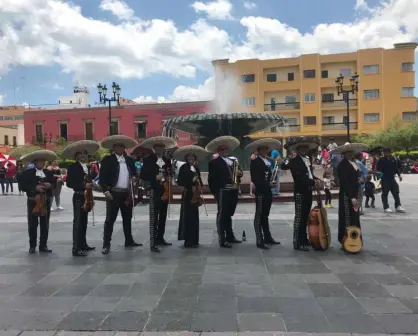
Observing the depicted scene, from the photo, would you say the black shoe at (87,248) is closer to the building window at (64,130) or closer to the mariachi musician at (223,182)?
the mariachi musician at (223,182)

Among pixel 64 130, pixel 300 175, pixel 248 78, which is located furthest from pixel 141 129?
pixel 300 175

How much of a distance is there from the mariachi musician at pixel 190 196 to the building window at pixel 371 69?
49217mm

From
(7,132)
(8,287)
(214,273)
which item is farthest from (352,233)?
(7,132)

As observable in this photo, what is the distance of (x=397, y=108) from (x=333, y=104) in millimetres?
7114

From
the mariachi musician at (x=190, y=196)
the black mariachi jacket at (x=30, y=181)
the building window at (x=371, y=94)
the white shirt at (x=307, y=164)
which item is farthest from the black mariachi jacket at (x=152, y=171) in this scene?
the building window at (x=371, y=94)

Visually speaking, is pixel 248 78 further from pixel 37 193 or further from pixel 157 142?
pixel 37 193

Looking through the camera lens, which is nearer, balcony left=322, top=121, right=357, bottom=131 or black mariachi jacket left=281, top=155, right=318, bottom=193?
black mariachi jacket left=281, top=155, right=318, bottom=193

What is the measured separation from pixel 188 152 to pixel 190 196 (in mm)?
768

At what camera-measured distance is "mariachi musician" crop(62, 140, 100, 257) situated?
292 inches

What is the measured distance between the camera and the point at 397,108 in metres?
51.8

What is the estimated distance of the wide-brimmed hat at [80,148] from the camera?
7.42 meters

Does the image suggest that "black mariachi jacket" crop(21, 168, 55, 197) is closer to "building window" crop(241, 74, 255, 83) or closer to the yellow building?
the yellow building

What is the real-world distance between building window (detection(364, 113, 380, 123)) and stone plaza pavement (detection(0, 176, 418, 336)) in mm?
46631

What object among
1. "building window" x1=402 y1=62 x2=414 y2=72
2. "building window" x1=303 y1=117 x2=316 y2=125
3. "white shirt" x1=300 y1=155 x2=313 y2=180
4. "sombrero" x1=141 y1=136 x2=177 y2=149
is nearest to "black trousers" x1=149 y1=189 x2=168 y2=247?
"sombrero" x1=141 y1=136 x2=177 y2=149
